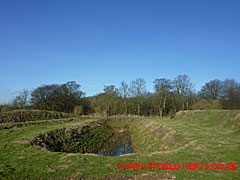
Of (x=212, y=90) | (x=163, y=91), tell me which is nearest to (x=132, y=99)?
(x=163, y=91)

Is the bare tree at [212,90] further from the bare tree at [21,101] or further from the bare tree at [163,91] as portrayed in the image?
the bare tree at [21,101]

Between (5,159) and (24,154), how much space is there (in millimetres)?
1229

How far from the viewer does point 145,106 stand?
53.0 metres

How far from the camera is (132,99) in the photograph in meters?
52.0

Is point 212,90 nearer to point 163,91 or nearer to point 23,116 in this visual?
point 163,91

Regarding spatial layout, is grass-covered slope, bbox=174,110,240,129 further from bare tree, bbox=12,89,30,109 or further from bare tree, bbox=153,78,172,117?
bare tree, bbox=12,89,30,109

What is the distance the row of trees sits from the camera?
4766 centimetres

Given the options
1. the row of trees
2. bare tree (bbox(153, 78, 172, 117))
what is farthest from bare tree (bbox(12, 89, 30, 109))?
bare tree (bbox(153, 78, 172, 117))

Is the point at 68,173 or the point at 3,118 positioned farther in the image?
the point at 3,118

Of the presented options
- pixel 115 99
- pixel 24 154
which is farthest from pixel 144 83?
pixel 24 154

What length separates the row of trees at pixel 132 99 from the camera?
47.7 metres

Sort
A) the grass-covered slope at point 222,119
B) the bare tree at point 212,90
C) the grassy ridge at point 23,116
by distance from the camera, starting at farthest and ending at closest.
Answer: the bare tree at point 212,90, the grassy ridge at point 23,116, the grass-covered slope at point 222,119

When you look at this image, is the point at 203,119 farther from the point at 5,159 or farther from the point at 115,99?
the point at 115,99

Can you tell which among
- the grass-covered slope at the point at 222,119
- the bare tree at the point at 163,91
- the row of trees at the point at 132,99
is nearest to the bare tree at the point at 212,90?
the row of trees at the point at 132,99
